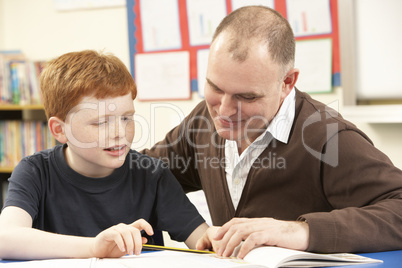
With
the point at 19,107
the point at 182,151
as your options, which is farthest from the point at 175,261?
the point at 19,107

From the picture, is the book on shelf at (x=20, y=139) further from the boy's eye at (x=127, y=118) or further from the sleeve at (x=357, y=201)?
the sleeve at (x=357, y=201)

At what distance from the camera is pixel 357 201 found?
115 centimetres

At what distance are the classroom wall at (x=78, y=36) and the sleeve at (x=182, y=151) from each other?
1.20 meters

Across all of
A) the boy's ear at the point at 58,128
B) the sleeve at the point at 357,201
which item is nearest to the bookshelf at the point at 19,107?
the boy's ear at the point at 58,128

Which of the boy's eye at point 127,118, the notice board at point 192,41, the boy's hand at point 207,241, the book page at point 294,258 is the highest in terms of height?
the notice board at point 192,41

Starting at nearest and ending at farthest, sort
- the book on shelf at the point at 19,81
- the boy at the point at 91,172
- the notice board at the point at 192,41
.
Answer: the boy at the point at 91,172 < the notice board at the point at 192,41 < the book on shelf at the point at 19,81

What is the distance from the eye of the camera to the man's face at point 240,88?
3.76 ft

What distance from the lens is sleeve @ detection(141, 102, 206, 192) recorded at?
1.57 meters

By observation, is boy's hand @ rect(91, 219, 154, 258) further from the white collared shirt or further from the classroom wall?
the classroom wall

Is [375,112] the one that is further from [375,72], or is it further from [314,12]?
A: [314,12]

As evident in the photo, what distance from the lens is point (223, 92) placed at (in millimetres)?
1182

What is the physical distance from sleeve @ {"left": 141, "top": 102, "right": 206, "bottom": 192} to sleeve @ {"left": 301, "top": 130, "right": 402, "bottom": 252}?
18.7 inches

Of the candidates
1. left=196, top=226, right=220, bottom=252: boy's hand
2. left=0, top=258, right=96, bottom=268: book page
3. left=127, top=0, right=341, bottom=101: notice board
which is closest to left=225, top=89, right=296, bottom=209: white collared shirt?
left=196, top=226, right=220, bottom=252: boy's hand

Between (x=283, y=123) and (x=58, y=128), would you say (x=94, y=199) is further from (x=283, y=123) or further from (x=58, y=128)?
(x=283, y=123)
